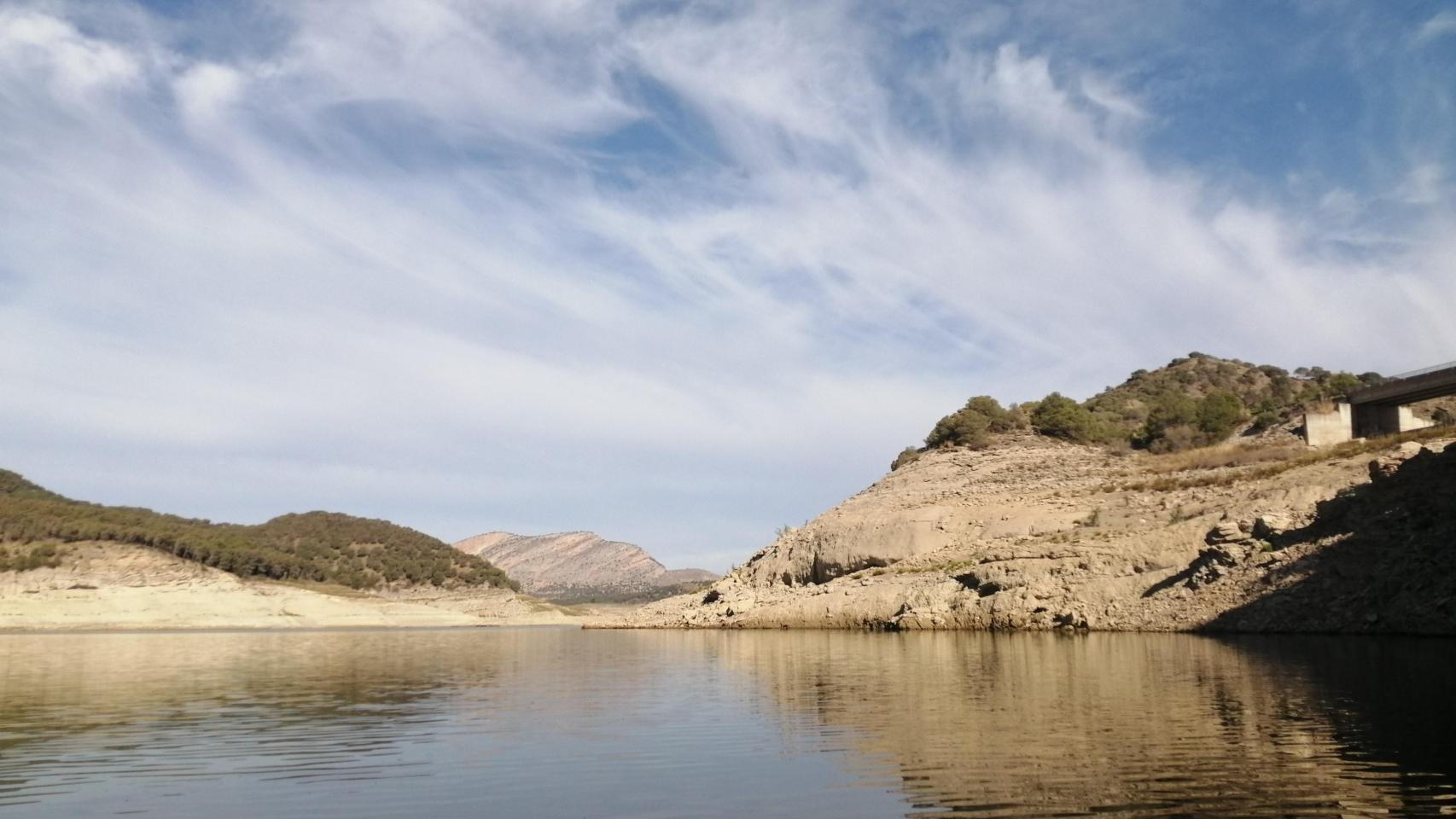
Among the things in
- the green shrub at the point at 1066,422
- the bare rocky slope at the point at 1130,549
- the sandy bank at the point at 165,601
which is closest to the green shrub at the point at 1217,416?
the green shrub at the point at 1066,422

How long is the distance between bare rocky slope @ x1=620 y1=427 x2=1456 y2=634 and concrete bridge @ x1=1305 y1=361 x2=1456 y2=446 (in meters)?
5.06

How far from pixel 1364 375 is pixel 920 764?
373ft

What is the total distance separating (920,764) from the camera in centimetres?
1238

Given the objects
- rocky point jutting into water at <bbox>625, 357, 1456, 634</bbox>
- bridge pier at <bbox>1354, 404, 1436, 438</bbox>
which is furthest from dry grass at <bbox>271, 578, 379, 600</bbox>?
bridge pier at <bbox>1354, 404, 1436, 438</bbox>

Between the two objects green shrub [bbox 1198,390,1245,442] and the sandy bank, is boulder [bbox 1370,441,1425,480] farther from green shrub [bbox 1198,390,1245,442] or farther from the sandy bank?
the sandy bank

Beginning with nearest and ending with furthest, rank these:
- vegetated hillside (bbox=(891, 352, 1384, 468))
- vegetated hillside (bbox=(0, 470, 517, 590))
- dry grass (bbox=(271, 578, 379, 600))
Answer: vegetated hillside (bbox=(891, 352, 1384, 468))
vegetated hillside (bbox=(0, 470, 517, 590))
dry grass (bbox=(271, 578, 379, 600))

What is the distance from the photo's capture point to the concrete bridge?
6419 centimetres

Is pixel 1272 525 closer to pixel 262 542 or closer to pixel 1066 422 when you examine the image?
pixel 1066 422

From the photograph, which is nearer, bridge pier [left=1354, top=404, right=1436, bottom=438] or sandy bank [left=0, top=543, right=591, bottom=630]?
bridge pier [left=1354, top=404, right=1436, bottom=438]

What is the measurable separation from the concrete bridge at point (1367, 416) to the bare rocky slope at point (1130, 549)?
5.06m

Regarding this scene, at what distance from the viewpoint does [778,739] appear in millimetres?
15047

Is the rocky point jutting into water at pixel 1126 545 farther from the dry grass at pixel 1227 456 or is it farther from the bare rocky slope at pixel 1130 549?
the dry grass at pixel 1227 456

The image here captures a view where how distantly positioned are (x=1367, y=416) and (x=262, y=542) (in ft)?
378

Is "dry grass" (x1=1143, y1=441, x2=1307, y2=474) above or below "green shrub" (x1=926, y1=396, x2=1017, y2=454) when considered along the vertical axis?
below
